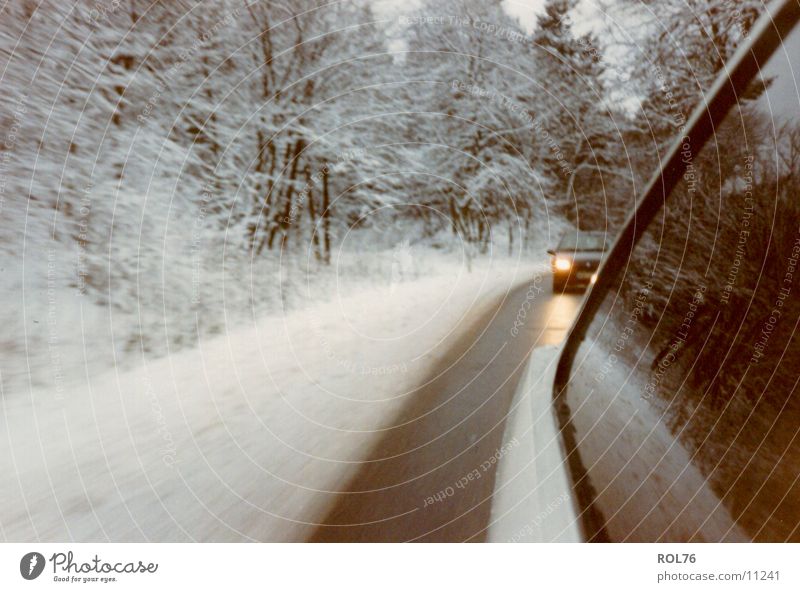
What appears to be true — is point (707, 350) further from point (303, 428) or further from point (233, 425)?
point (233, 425)

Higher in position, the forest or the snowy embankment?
the forest

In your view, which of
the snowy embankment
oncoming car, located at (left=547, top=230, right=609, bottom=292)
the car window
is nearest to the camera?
Answer: the car window

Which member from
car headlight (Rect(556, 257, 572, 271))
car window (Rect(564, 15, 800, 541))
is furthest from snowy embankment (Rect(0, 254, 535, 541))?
car window (Rect(564, 15, 800, 541))

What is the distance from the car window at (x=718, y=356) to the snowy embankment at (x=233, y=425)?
3.96ft

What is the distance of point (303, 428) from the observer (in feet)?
9.01

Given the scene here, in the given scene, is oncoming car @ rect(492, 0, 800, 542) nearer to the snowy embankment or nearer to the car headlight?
the car headlight

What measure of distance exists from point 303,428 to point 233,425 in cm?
35

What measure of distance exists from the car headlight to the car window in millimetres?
838

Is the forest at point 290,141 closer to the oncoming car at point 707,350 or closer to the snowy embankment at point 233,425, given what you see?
the snowy embankment at point 233,425

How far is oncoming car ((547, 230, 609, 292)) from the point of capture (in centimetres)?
264

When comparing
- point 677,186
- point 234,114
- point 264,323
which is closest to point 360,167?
point 234,114
